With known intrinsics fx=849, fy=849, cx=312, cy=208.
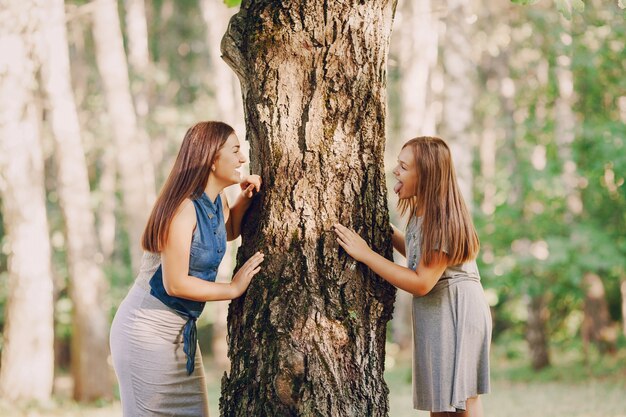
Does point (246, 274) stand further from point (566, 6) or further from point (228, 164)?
point (566, 6)

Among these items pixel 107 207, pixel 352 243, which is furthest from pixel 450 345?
pixel 107 207

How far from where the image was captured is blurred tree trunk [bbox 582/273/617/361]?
16219 millimetres

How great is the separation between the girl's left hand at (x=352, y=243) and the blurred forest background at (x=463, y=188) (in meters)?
4.25

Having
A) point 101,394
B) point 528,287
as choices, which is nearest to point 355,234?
point 101,394

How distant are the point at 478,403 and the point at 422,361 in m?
0.40

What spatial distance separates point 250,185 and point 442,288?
46.9 inches

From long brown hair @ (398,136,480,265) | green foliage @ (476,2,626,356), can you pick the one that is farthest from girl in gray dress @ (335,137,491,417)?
green foliage @ (476,2,626,356)

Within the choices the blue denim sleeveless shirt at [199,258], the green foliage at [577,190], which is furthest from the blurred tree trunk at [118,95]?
the blue denim sleeveless shirt at [199,258]

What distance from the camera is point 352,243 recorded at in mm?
4156

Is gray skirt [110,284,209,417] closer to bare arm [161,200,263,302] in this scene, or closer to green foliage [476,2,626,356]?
bare arm [161,200,263,302]

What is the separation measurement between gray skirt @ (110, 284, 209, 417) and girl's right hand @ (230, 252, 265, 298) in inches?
14.8

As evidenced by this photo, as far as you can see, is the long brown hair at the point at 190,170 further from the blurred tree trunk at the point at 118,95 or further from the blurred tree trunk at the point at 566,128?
the blurred tree trunk at the point at 118,95

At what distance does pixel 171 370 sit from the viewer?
4.31 metres

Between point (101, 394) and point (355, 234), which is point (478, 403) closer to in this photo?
point (355, 234)
